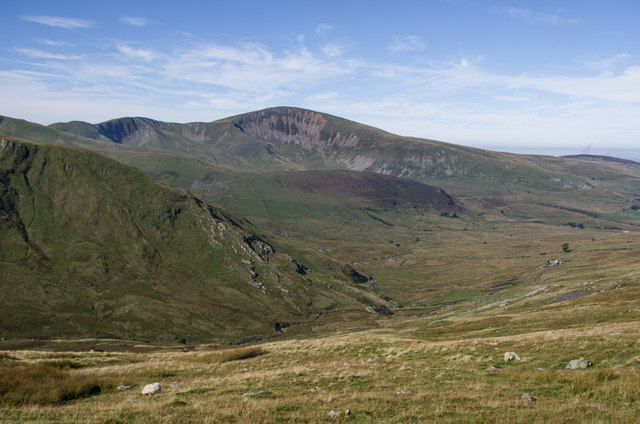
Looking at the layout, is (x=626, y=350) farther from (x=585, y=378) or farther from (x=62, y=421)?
(x=62, y=421)

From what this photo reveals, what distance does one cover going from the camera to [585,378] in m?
22.7

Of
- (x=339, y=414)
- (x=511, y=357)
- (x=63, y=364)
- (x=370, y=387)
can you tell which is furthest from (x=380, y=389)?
(x=63, y=364)

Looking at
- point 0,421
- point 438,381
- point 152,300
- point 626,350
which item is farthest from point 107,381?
point 152,300

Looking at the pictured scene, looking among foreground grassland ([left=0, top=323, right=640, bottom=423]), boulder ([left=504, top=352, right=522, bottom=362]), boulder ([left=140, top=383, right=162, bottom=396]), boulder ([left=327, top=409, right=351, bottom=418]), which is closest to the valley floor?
foreground grassland ([left=0, top=323, right=640, bottom=423])

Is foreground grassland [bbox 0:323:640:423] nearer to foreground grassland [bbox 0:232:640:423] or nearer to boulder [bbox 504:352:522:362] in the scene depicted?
foreground grassland [bbox 0:232:640:423]

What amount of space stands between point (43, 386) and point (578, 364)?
3768cm

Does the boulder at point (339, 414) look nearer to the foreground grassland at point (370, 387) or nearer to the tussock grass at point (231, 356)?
the foreground grassland at point (370, 387)

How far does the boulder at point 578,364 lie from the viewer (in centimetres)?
2792

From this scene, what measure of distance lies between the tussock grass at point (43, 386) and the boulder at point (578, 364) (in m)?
34.4

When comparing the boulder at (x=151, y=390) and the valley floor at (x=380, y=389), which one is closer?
the valley floor at (x=380, y=389)

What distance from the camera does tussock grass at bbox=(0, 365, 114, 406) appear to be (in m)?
22.6

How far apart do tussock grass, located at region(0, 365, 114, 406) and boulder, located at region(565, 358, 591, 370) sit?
34.4m

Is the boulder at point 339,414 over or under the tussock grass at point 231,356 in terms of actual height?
over

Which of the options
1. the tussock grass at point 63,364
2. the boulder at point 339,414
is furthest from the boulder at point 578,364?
the tussock grass at point 63,364
